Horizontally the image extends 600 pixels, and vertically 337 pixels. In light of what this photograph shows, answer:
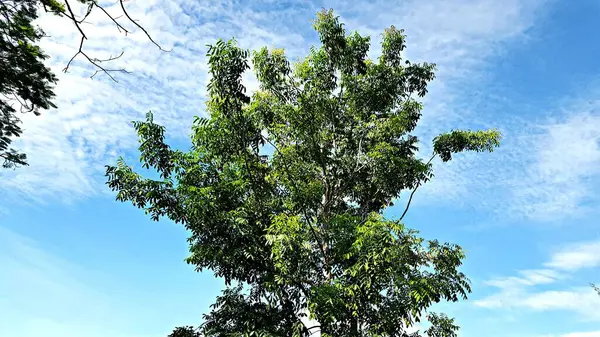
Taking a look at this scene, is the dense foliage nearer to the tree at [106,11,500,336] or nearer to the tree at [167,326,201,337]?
the tree at [106,11,500,336]

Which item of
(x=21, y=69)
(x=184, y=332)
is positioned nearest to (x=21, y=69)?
(x=21, y=69)

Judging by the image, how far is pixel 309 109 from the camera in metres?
11.7

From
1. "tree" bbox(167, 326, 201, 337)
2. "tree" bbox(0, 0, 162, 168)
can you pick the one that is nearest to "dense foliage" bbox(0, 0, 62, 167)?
"tree" bbox(0, 0, 162, 168)

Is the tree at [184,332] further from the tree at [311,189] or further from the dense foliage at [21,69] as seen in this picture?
the dense foliage at [21,69]

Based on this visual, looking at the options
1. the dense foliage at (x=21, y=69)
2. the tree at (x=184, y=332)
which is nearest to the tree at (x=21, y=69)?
the dense foliage at (x=21, y=69)

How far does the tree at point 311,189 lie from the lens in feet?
30.4

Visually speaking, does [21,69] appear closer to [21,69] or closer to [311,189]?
[21,69]

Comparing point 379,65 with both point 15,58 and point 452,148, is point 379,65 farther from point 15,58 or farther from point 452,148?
point 15,58

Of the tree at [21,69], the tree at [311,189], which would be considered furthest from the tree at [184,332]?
the tree at [21,69]

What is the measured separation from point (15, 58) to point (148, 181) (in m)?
3.56

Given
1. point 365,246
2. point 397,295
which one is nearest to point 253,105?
point 365,246

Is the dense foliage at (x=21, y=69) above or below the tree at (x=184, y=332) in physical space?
above

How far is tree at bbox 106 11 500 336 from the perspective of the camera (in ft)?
30.4

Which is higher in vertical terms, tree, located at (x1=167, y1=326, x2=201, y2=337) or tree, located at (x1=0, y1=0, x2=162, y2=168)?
tree, located at (x1=0, y1=0, x2=162, y2=168)
